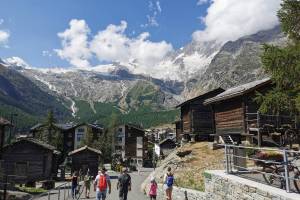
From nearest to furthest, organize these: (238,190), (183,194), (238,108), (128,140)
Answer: (238,190)
(183,194)
(238,108)
(128,140)

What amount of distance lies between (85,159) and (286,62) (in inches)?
1547

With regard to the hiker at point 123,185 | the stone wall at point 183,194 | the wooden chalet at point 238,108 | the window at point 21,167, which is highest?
the wooden chalet at point 238,108

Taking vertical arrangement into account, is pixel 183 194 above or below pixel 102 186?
below

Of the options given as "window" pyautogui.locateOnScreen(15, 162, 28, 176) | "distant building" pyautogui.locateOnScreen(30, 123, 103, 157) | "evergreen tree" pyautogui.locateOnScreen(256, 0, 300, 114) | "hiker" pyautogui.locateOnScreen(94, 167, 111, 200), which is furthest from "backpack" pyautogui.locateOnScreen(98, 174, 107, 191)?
"distant building" pyautogui.locateOnScreen(30, 123, 103, 157)

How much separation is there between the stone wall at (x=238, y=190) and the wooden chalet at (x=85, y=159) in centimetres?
3943

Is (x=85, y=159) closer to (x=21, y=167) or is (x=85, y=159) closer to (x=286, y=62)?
(x=21, y=167)

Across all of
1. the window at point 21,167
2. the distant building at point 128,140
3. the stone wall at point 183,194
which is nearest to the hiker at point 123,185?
the stone wall at point 183,194

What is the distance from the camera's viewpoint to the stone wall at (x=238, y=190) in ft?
36.3

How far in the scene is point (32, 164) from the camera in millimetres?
47156

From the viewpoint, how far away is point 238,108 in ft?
104

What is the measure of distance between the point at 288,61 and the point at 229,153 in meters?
7.75

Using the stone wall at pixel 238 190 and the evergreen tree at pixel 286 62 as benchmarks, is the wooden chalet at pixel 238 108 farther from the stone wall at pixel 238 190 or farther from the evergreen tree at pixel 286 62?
the stone wall at pixel 238 190

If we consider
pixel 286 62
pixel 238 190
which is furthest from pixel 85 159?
pixel 238 190

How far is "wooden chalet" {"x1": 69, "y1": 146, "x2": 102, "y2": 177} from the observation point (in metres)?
54.8
